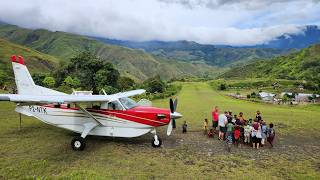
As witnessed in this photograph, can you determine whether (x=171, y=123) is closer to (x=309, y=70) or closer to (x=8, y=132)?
(x=8, y=132)

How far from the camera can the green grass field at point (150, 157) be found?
45.2 ft

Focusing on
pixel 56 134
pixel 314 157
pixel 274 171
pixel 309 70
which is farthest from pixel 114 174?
pixel 309 70

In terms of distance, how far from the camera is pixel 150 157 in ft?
53.1

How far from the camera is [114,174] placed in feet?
44.4

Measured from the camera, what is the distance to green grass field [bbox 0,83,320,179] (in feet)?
45.2

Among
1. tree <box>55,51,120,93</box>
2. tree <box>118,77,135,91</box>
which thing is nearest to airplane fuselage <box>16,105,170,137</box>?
tree <box>55,51,120,93</box>

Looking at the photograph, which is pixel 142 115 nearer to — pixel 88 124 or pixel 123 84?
pixel 88 124

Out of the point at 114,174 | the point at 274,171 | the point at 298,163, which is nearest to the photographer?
the point at 114,174

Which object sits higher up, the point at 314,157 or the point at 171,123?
the point at 171,123

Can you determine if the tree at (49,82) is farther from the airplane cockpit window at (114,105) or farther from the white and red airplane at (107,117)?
the airplane cockpit window at (114,105)

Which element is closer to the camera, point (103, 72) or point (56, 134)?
point (56, 134)

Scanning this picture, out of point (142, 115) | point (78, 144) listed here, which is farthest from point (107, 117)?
point (78, 144)

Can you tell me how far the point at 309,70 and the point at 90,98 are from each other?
525 feet

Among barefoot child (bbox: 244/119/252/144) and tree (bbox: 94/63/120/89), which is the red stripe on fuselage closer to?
barefoot child (bbox: 244/119/252/144)
